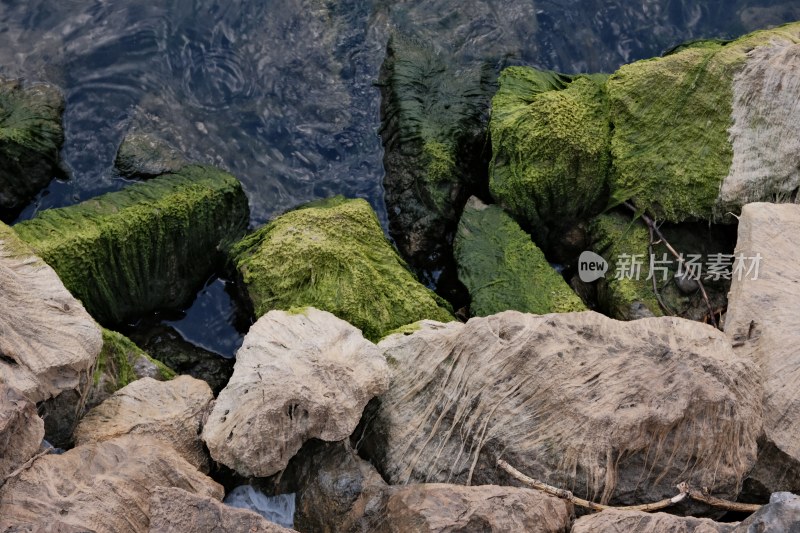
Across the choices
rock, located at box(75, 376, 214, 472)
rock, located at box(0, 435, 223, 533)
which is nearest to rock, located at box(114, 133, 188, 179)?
rock, located at box(75, 376, 214, 472)

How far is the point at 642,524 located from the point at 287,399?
1571 millimetres

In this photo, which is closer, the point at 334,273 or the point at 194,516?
the point at 194,516

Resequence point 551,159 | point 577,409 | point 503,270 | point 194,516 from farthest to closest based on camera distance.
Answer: point 551,159 → point 503,270 → point 577,409 → point 194,516

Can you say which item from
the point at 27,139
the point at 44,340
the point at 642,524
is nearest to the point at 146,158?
the point at 27,139

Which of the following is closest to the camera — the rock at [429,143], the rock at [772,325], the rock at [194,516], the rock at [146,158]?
the rock at [194,516]

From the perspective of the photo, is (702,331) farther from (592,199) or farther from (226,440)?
(226,440)

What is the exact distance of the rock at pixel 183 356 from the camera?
501 cm

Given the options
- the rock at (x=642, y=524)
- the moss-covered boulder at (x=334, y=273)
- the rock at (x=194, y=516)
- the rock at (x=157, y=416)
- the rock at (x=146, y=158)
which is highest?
the rock at (x=146, y=158)

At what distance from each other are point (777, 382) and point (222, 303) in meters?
3.42

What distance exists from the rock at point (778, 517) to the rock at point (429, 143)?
300cm

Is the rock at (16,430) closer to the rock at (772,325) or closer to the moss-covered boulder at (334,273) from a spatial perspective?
the moss-covered boulder at (334,273)

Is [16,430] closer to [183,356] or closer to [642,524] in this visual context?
[183,356]

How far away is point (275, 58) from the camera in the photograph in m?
6.46

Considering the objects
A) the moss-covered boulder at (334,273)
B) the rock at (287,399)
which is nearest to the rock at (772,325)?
the moss-covered boulder at (334,273)
